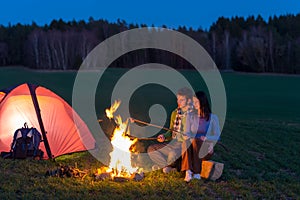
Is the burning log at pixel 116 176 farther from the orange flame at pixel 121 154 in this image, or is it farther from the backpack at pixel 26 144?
the backpack at pixel 26 144

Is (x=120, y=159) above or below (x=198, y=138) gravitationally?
below

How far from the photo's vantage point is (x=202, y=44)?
204ft

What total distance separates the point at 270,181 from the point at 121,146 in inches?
102

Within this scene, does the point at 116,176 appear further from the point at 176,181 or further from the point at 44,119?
the point at 44,119

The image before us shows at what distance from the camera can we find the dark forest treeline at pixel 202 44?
5531 cm

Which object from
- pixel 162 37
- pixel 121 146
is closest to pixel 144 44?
pixel 162 37

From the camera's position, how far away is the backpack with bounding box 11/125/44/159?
24.2ft

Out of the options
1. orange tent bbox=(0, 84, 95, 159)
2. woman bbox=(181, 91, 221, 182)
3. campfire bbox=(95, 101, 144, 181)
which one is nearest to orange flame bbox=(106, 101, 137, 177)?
campfire bbox=(95, 101, 144, 181)

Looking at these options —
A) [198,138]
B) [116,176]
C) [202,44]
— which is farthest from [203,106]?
[202,44]

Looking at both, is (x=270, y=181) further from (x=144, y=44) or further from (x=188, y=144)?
(x=144, y=44)

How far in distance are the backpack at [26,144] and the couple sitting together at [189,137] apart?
2.34 m

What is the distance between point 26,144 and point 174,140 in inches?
116

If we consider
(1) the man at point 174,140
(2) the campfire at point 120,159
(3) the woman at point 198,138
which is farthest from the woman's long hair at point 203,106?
(2) the campfire at point 120,159

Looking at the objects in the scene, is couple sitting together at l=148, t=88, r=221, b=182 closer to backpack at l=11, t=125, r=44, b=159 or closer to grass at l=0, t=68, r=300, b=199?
grass at l=0, t=68, r=300, b=199
